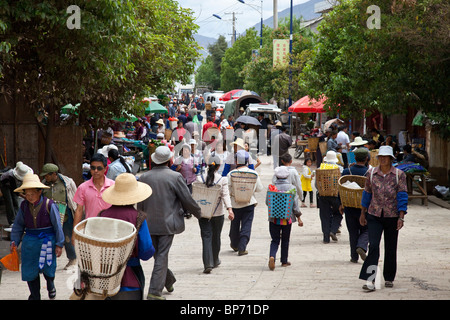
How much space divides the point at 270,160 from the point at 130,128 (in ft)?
21.2

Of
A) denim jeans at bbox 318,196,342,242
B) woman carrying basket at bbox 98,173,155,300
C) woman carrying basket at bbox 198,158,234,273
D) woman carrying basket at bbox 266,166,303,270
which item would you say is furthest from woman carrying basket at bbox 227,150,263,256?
woman carrying basket at bbox 98,173,155,300

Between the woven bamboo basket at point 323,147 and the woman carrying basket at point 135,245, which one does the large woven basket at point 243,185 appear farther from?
the woven bamboo basket at point 323,147

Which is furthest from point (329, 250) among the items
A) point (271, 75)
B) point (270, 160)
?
point (271, 75)

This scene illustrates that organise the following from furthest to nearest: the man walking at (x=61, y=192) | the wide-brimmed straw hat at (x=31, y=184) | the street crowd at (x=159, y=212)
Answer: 1. the man walking at (x=61, y=192)
2. the wide-brimmed straw hat at (x=31, y=184)
3. the street crowd at (x=159, y=212)

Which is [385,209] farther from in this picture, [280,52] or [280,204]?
[280,52]

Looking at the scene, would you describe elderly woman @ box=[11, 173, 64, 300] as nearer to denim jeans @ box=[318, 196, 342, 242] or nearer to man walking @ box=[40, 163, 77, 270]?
man walking @ box=[40, 163, 77, 270]

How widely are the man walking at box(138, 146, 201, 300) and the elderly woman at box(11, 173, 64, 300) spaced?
98 centimetres

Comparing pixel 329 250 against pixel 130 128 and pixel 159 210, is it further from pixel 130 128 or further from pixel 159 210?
pixel 130 128

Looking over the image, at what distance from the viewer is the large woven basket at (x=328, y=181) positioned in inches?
446

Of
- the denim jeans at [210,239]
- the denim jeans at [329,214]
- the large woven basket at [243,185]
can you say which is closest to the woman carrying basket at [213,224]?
the denim jeans at [210,239]

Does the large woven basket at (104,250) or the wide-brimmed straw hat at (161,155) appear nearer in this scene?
the large woven basket at (104,250)

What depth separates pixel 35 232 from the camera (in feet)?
23.3

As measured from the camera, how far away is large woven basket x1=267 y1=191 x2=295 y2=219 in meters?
9.33

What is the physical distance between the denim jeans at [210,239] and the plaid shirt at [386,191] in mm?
2370
